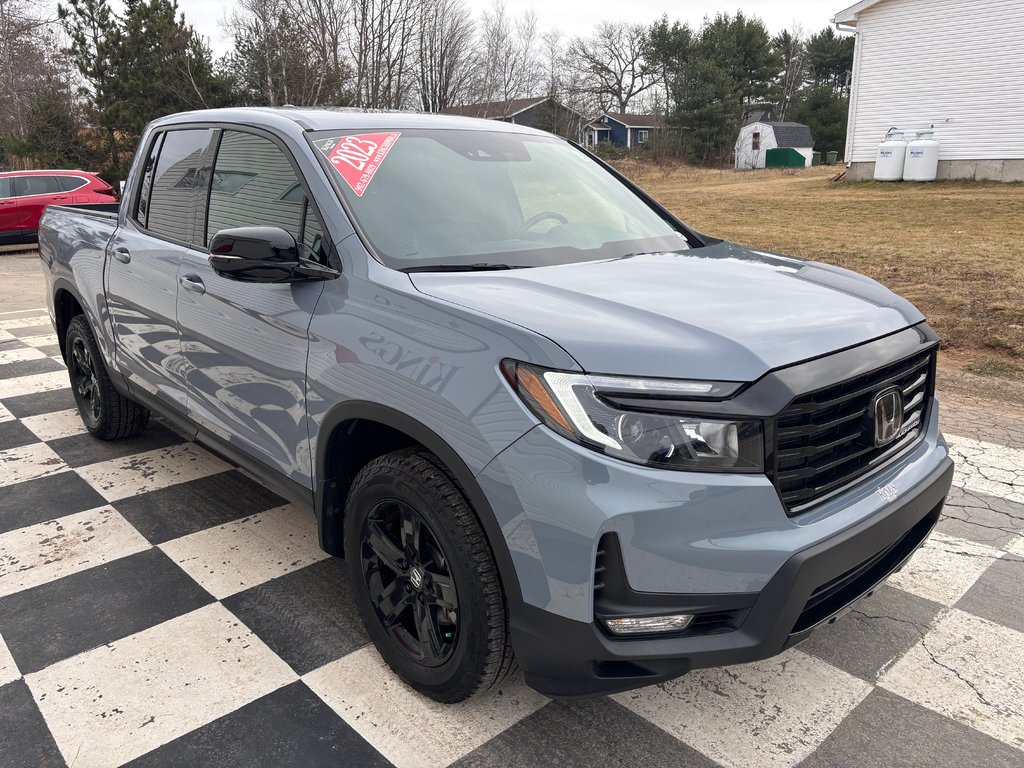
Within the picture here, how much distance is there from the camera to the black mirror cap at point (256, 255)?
2490 mm

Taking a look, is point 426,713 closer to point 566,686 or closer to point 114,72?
point 566,686

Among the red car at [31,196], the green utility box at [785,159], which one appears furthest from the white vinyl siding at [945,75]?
the green utility box at [785,159]

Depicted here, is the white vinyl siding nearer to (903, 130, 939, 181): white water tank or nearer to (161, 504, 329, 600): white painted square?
(903, 130, 939, 181): white water tank

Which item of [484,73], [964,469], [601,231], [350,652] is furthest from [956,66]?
[350,652]

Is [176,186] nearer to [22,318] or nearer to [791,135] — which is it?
[22,318]

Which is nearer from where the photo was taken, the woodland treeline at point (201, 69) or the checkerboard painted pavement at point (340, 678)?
the checkerboard painted pavement at point (340, 678)

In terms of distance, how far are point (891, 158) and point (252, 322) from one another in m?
23.7

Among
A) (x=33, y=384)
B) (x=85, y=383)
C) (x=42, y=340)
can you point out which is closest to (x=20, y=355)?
(x=42, y=340)

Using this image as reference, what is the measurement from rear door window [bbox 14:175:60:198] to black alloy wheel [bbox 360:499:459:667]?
649 inches

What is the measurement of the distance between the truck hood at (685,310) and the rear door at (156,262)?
1.63 meters

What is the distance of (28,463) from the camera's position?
14.6 feet

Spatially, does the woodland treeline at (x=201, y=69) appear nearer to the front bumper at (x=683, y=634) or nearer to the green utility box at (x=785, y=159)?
the front bumper at (x=683, y=634)

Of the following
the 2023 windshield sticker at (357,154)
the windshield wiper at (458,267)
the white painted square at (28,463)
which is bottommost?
the white painted square at (28,463)

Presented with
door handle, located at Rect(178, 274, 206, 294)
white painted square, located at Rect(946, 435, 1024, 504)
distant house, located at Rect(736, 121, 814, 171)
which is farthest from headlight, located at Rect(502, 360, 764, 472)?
distant house, located at Rect(736, 121, 814, 171)
